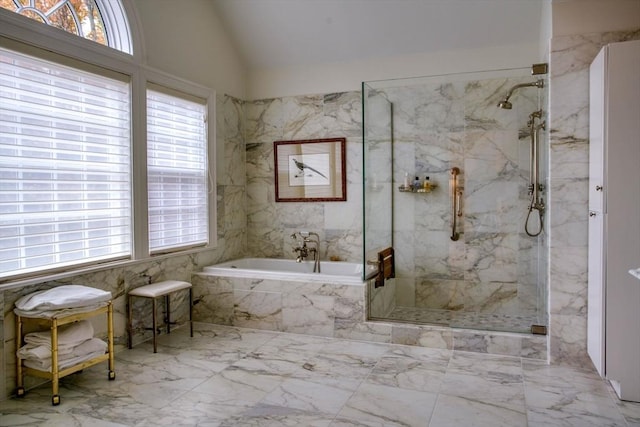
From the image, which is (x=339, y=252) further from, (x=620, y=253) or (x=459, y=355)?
(x=620, y=253)

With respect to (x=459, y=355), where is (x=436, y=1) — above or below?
above

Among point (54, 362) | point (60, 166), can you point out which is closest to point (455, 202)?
point (60, 166)

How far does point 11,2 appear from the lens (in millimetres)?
2734

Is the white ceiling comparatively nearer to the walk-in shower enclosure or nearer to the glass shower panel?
the walk-in shower enclosure

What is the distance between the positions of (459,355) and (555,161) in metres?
1.48

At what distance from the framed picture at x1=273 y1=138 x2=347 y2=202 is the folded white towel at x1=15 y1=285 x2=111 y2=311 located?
240 centimetres

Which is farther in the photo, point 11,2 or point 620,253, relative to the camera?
point 11,2

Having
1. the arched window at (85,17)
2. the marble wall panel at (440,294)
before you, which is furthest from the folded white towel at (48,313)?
the marble wall panel at (440,294)

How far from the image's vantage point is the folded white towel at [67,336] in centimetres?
261

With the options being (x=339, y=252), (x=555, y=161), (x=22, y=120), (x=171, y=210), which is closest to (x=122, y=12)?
(x=22, y=120)

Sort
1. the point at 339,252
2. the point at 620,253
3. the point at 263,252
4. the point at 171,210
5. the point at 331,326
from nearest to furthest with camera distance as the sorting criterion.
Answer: the point at 620,253 < the point at 331,326 < the point at 171,210 < the point at 339,252 < the point at 263,252

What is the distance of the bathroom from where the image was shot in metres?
2.99

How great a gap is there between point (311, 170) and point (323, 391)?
2.55 metres

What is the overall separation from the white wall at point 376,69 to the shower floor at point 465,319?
2.18 m
